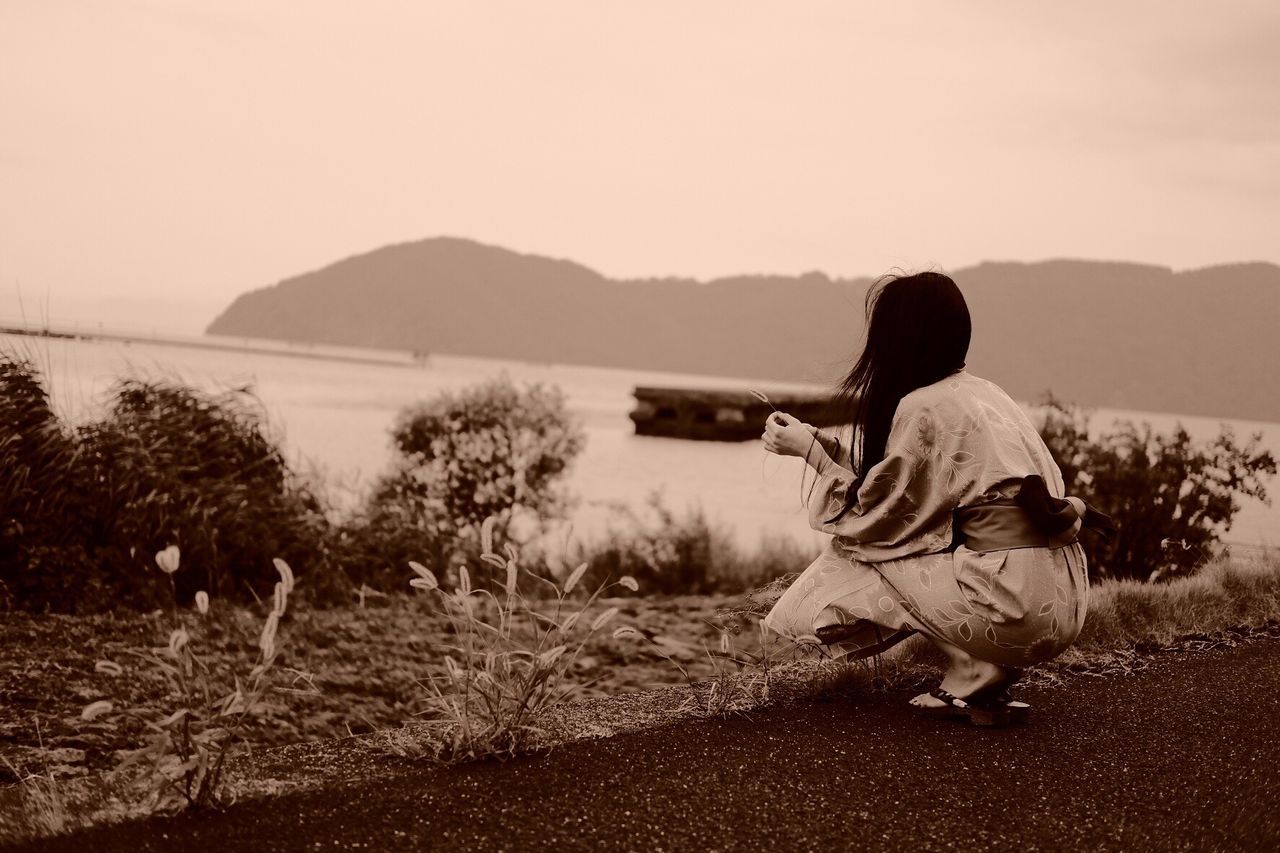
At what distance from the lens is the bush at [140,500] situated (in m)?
6.90

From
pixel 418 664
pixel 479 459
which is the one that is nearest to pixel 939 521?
pixel 418 664

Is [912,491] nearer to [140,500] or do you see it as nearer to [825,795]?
[825,795]

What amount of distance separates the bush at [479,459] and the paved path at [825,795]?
678 centimetres

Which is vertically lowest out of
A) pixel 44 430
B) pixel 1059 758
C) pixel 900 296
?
pixel 1059 758

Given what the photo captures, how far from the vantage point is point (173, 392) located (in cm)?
858

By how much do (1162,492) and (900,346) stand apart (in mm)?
5218

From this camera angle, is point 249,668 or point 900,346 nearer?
point 900,346

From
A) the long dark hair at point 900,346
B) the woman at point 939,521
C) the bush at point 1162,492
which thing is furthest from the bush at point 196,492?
the bush at point 1162,492

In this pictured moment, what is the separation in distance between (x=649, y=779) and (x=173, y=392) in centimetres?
642

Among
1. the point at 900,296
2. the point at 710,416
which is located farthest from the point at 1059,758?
the point at 710,416

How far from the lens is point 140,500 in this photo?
7422mm

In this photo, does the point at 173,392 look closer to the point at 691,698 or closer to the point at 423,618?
the point at 423,618

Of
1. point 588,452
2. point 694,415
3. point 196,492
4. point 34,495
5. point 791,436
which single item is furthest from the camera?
point 694,415

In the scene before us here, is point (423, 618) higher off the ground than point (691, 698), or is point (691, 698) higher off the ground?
point (691, 698)
